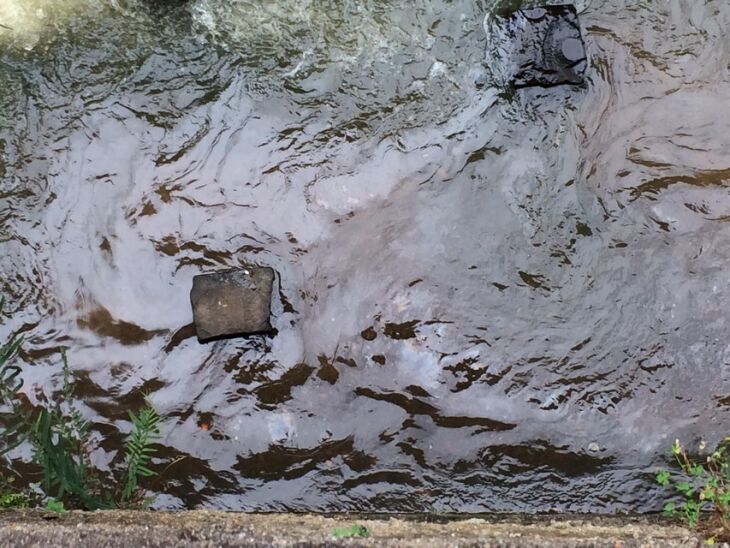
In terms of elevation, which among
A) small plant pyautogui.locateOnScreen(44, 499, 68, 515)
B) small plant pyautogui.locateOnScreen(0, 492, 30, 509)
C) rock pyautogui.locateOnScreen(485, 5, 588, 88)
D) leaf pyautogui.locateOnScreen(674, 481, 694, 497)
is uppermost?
rock pyautogui.locateOnScreen(485, 5, 588, 88)

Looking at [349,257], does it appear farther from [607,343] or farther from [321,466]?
[607,343]

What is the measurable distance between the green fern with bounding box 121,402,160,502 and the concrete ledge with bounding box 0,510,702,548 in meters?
0.27

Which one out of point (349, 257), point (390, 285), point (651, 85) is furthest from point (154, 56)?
point (651, 85)

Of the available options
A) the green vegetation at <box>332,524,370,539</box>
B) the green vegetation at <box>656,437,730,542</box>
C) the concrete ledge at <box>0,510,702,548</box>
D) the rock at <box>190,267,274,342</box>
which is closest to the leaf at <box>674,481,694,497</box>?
the green vegetation at <box>656,437,730,542</box>

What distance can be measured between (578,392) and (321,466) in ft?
3.97

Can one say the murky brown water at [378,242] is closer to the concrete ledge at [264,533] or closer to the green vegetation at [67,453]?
the green vegetation at [67,453]

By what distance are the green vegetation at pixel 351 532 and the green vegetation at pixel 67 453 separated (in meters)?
0.93

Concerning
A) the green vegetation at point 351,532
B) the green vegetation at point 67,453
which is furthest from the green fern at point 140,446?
the green vegetation at point 351,532

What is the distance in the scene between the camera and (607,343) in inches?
114

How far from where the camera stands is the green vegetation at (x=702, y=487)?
2326 millimetres

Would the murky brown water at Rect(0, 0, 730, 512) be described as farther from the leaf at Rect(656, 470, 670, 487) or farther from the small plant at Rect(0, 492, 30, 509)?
the small plant at Rect(0, 492, 30, 509)

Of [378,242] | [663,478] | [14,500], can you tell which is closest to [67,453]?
[14,500]

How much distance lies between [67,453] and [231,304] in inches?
35.2

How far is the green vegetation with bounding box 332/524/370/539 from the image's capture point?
217 cm
